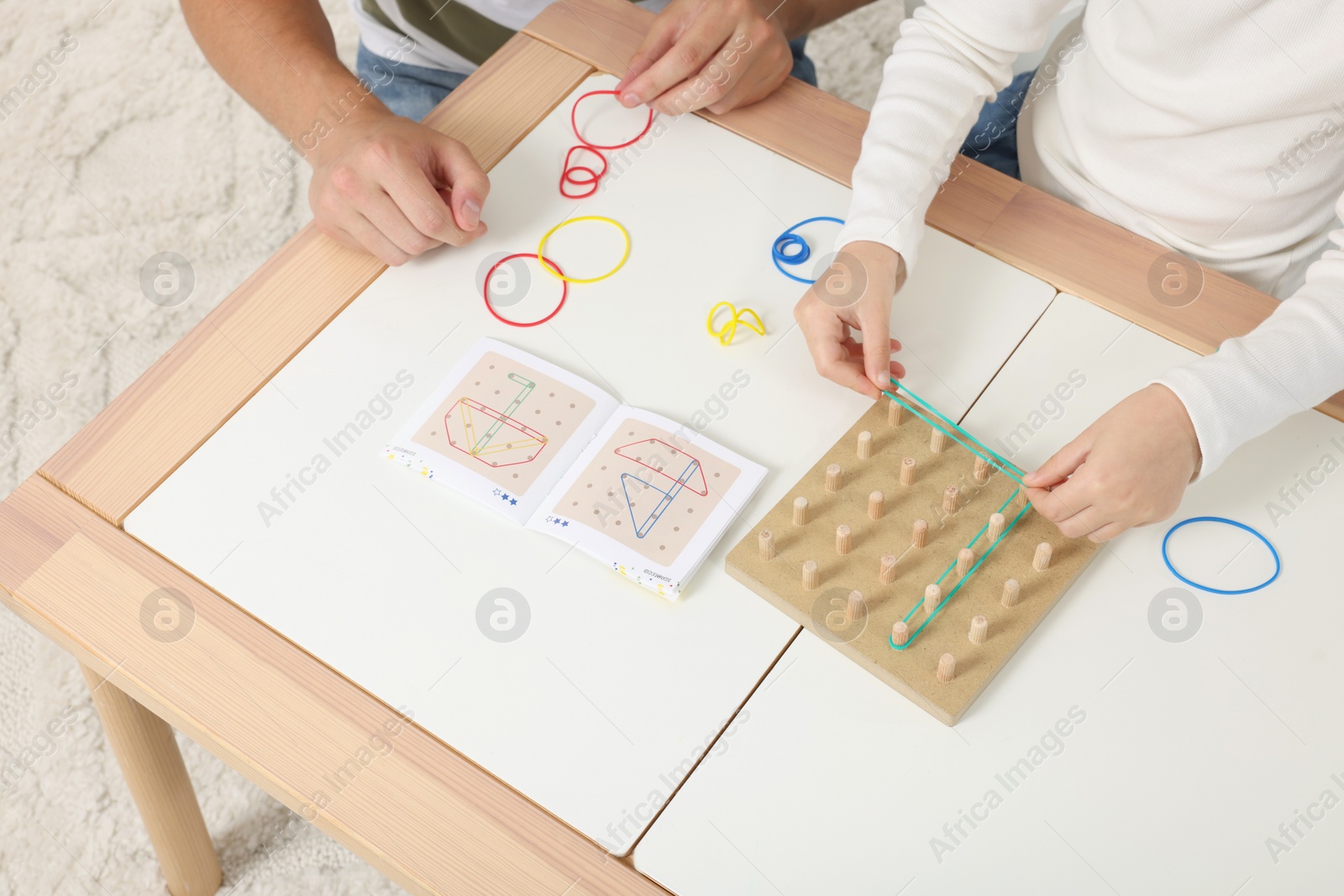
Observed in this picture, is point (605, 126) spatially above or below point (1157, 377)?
above

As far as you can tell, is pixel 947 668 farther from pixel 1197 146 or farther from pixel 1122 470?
pixel 1197 146

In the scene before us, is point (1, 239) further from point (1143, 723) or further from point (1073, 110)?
point (1143, 723)

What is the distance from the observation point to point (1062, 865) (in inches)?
28.5

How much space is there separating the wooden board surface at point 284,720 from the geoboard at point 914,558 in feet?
0.76

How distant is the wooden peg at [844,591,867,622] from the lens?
812 millimetres

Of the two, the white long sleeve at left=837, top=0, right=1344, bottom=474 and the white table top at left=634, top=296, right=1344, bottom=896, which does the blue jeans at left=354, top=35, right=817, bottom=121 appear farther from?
the white table top at left=634, top=296, right=1344, bottom=896

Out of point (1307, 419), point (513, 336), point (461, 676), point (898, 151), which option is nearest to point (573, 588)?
point (461, 676)

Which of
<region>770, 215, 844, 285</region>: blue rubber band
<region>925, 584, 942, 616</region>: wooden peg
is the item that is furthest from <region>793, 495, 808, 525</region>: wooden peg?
<region>770, 215, 844, 285</region>: blue rubber band

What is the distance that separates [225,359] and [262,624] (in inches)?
10.3

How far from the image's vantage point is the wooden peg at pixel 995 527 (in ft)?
2.78

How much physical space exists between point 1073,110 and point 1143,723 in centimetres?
63

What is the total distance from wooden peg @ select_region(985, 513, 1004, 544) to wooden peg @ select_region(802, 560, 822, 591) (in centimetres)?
14

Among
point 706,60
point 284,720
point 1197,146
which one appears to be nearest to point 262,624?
point 284,720

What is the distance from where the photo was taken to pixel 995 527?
848mm
